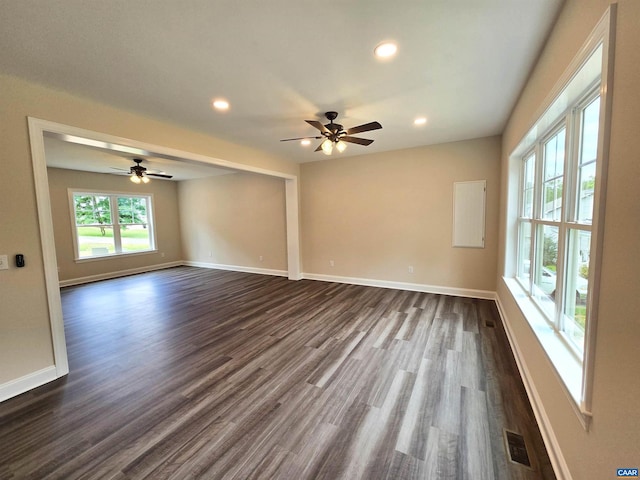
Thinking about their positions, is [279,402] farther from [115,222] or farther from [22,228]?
[115,222]

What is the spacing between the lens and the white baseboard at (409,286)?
4570 mm

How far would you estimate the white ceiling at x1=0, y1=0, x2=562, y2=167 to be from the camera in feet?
5.33

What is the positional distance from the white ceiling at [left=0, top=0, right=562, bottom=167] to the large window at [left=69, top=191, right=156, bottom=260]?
5265 mm

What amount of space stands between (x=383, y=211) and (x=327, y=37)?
12.2ft

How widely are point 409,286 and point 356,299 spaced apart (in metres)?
1.19

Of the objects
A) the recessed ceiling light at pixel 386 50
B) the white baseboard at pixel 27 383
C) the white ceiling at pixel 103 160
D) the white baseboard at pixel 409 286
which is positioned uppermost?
the white ceiling at pixel 103 160

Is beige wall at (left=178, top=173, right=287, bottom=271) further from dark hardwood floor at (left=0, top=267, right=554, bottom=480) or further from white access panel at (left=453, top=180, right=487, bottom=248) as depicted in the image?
white access panel at (left=453, top=180, right=487, bottom=248)

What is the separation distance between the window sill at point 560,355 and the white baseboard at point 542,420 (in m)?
0.40

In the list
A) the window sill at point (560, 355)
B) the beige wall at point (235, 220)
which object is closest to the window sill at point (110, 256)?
the beige wall at point (235, 220)

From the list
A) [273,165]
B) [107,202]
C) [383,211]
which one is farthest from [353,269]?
[107,202]

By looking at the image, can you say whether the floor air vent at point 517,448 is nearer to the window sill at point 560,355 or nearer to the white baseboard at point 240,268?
the window sill at point 560,355

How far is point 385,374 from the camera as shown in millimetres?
2475

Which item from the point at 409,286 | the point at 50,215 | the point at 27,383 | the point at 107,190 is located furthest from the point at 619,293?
the point at 107,190

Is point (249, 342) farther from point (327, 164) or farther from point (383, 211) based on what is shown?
point (327, 164)
